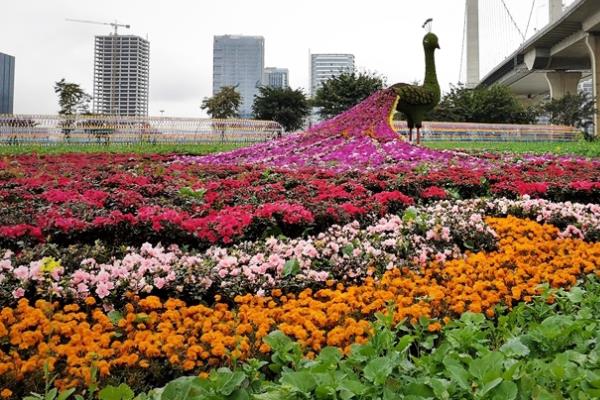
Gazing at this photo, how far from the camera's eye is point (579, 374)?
1.60m

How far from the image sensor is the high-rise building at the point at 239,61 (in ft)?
311

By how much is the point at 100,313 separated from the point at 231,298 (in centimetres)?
62

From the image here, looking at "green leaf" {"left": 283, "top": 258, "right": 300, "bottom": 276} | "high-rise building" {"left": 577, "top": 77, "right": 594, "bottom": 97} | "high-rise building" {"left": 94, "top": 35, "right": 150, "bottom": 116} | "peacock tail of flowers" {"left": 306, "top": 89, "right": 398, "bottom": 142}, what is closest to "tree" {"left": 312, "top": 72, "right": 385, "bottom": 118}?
"high-rise building" {"left": 577, "top": 77, "right": 594, "bottom": 97}

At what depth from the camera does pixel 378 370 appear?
5.20ft

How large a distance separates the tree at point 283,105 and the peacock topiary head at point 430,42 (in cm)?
2019

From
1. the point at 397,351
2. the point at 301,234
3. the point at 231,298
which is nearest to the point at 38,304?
the point at 231,298

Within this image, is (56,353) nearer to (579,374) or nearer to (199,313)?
(199,313)

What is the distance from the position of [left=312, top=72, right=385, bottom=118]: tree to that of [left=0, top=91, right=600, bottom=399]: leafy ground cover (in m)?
24.8

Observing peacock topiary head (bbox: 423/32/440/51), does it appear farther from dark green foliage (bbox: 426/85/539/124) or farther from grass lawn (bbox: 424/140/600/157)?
dark green foliage (bbox: 426/85/539/124)

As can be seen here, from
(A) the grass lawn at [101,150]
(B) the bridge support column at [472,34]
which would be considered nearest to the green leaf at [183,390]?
(A) the grass lawn at [101,150]

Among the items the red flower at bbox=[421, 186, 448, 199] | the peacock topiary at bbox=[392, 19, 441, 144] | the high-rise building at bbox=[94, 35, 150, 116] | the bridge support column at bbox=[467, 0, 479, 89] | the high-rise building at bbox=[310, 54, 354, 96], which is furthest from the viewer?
the high-rise building at bbox=[310, 54, 354, 96]

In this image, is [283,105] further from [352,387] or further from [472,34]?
[352,387]

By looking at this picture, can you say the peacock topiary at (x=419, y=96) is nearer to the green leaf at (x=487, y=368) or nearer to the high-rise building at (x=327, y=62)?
the green leaf at (x=487, y=368)

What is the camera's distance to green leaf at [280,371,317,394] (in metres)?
1.50
